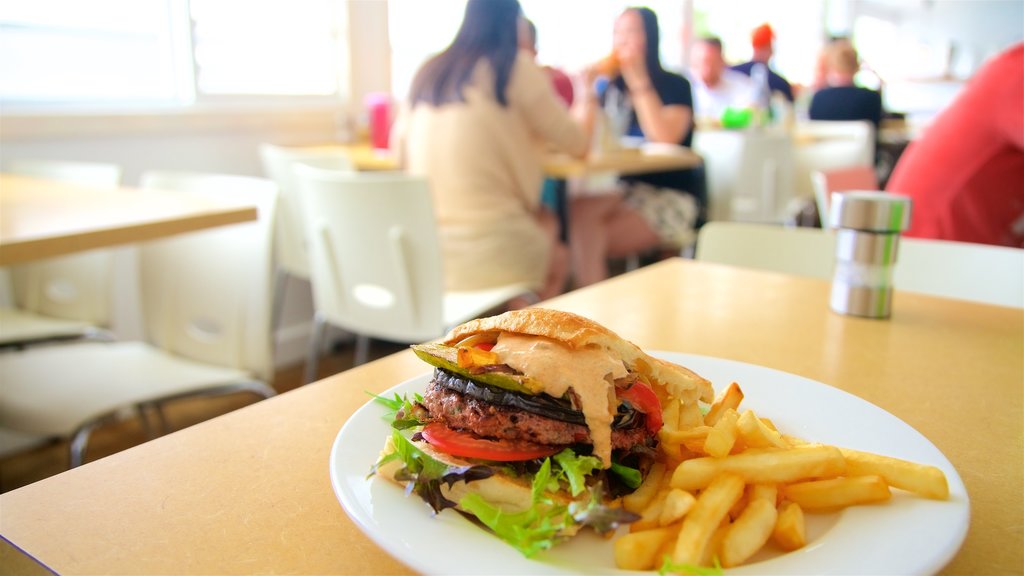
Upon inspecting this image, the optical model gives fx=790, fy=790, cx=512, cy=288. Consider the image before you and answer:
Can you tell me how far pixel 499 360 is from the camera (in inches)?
22.4

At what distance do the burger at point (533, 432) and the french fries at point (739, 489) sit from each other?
0.07 ft

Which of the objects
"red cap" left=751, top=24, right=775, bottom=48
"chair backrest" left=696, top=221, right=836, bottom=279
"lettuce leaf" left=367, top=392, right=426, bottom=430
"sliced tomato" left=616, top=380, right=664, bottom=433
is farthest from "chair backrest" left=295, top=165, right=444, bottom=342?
"red cap" left=751, top=24, right=775, bottom=48

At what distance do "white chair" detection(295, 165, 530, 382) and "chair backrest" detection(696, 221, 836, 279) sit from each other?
2.59 feet

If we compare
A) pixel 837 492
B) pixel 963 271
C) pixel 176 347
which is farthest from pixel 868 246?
pixel 176 347

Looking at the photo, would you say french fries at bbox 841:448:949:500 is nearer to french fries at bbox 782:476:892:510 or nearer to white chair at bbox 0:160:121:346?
french fries at bbox 782:476:892:510

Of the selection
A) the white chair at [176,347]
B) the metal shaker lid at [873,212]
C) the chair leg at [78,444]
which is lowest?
the chair leg at [78,444]

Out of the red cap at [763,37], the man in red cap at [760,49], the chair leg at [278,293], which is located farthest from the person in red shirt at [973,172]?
the red cap at [763,37]

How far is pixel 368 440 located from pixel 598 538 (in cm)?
20

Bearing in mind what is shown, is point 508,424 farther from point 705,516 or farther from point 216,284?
point 216,284

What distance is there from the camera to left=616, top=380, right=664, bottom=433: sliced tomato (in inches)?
23.1

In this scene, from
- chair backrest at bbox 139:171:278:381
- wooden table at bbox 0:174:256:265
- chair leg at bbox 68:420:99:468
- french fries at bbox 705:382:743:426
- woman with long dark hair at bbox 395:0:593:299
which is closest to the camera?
french fries at bbox 705:382:743:426

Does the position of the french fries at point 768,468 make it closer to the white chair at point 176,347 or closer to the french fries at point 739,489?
the french fries at point 739,489

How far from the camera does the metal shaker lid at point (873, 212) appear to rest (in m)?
1.09

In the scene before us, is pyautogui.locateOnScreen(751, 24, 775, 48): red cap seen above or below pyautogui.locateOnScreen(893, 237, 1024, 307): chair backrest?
above
